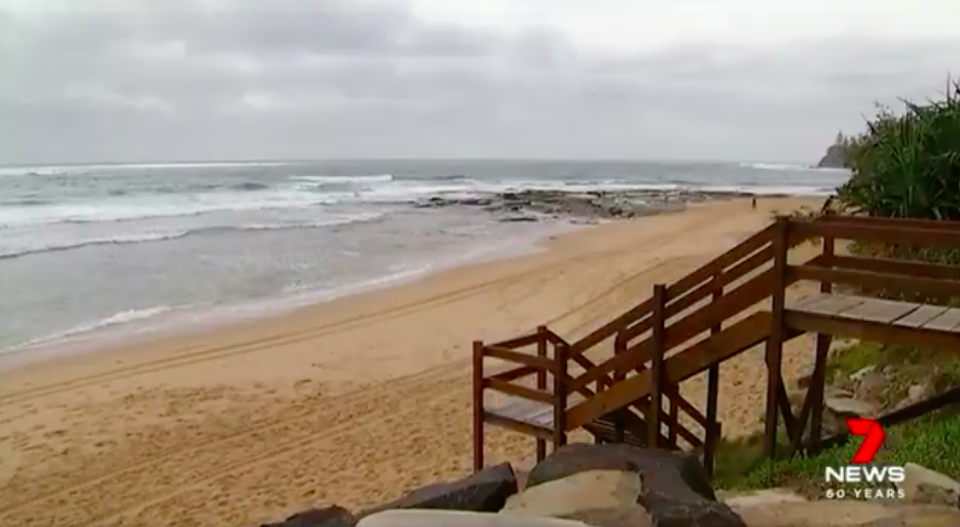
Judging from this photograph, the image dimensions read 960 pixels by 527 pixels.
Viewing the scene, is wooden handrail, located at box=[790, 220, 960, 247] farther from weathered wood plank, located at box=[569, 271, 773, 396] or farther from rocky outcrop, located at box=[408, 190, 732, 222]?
rocky outcrop, located at box=[408, 190, 732, 222]

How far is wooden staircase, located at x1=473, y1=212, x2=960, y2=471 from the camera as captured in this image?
561cm

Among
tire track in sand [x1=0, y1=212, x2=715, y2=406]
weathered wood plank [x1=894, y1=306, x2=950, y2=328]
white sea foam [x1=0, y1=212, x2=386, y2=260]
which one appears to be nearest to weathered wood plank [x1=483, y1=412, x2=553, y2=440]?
weathered wood plank [x1=894, y1=306, x2=950, y2=328]

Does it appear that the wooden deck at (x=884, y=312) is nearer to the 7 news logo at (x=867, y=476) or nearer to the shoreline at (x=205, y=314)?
the 7 news logo at (x=867, y=476)

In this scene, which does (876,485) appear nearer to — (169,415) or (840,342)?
(840,342)

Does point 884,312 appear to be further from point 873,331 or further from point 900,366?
point 900,366

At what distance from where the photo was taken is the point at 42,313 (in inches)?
680

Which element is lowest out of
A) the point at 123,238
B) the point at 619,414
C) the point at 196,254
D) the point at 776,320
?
the point at 196,254

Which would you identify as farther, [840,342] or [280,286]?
[280,286]

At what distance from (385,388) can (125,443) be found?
11.0 feet

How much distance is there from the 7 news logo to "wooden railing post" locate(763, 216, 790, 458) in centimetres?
64

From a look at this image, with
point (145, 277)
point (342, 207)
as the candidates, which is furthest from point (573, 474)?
point (342, 207)

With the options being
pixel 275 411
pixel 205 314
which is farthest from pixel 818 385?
pixel 205 314

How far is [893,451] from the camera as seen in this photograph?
5.80 metres

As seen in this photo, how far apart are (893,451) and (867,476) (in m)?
0.86
